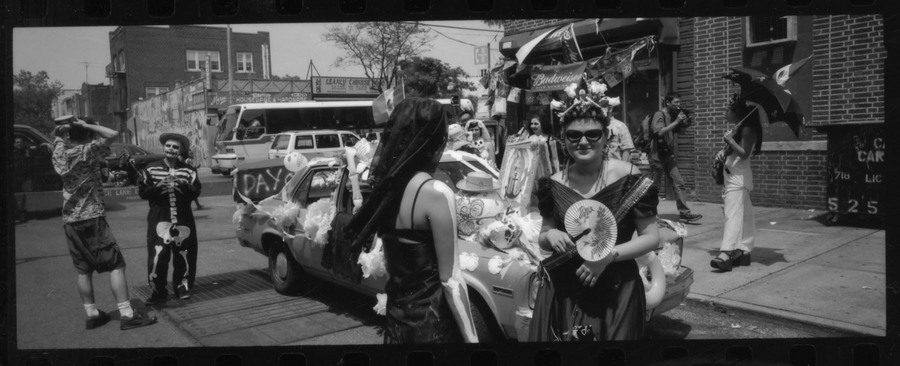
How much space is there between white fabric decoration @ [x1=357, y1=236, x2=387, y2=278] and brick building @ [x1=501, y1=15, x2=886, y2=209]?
336 cm

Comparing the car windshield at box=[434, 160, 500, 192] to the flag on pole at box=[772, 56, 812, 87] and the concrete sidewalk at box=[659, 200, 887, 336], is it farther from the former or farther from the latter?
the flag on pole at box=[772, 56, 812, 87]

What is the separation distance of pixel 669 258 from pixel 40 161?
4.50 meters

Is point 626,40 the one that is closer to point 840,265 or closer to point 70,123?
point 840,265

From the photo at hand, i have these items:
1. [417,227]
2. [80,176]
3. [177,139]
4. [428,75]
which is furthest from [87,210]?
[417,227]

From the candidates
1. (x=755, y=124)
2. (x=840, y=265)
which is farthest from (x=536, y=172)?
(x=840, y=265)

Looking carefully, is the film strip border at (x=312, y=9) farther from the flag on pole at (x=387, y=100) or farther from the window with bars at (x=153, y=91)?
the window with bars at (x=153, y=91)

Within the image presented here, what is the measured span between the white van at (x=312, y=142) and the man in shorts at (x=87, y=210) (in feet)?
8.14

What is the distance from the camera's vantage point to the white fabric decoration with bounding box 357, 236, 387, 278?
4441mm

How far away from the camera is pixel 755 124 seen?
5770 millimetres

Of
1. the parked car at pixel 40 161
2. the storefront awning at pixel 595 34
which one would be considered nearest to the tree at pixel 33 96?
the parked car at pixel 40 161

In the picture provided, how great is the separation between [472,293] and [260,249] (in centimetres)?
343

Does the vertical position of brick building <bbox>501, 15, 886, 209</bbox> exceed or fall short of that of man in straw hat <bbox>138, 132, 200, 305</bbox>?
it exceeds it

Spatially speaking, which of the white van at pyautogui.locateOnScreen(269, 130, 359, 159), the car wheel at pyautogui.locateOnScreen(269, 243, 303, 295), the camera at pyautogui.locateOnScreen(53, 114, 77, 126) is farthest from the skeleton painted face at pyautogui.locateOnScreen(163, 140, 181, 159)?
the white van at pyautogui.locateOnScreen(269, 130, 359, 159)

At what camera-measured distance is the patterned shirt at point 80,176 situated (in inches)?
181
